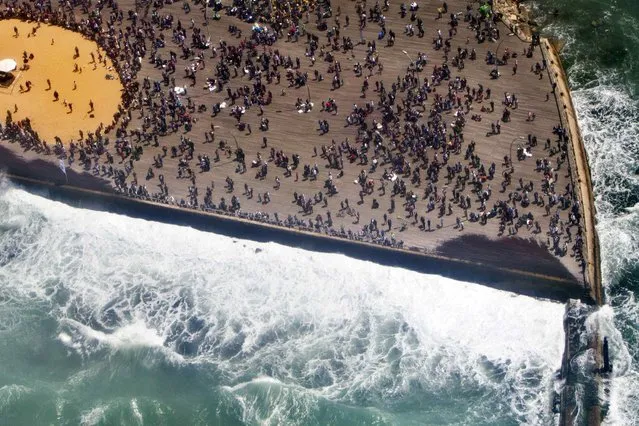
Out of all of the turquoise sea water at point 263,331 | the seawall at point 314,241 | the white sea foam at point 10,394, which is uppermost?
the seawall at point 314,241

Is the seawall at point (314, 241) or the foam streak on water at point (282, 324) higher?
the seawall at point (314, 241)

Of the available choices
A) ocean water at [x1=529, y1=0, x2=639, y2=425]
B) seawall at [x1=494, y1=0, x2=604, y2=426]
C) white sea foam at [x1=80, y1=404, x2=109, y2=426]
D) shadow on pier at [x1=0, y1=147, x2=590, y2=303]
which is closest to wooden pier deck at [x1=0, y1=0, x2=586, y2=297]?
shadow on pier at [x1=0, y1=147, x2=590, y2=303]

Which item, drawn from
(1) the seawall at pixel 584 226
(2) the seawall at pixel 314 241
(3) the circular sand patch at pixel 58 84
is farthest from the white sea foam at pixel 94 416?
(1) the seawall at pixel 584 226

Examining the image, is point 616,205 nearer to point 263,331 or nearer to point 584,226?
point 584,226

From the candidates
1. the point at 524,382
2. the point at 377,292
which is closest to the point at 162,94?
the point at 377,292

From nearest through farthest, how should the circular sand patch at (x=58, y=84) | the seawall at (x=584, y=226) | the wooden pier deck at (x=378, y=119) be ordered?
the seawall at (x=584, y=226)
the wooden pier deck at (x=378, y=119)
the circular sand patch at (x=58, y=84)

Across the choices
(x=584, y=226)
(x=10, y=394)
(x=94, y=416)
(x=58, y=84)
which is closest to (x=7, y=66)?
(x=58, y=84)

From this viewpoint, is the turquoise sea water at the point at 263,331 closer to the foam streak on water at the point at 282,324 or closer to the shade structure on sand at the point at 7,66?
the foam streak on water at the point at 282,324

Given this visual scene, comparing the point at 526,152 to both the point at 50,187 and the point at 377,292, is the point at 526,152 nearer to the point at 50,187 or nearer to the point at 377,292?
the point at 377,292
